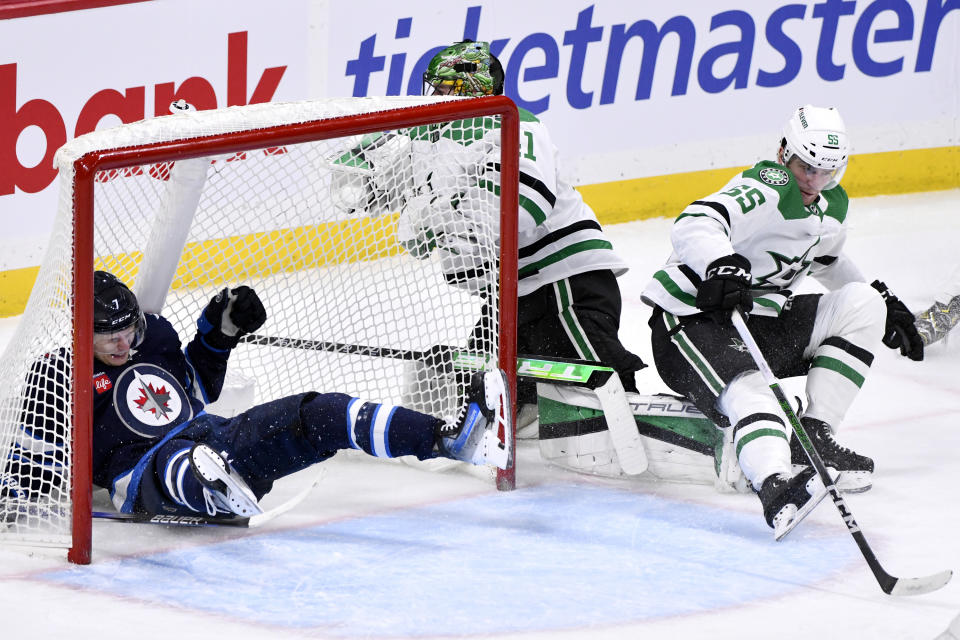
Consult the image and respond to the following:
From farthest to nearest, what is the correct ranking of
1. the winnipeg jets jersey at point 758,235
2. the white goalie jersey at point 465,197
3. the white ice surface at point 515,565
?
1. the white goalie jersey at point 465,197
2. the winnipeg jets jersey at point 758,235
3. the white ice surface at point 515,565

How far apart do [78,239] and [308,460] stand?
2.07 ft

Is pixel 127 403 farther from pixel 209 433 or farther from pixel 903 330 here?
pixel 903 330

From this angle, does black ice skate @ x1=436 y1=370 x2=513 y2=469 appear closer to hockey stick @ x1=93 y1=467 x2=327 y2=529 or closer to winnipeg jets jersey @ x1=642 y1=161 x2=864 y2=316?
hockey stick @ x1=93 y1=467 x2=327 y2=529

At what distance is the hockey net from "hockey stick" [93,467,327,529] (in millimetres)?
112

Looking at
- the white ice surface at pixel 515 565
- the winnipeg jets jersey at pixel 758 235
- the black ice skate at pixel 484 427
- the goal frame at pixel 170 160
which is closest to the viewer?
the white ice surface at pixel 515 565

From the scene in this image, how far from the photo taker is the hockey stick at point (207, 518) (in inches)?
118

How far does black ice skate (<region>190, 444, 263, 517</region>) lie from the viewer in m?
2.80

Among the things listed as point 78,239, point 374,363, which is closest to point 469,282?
point 374,363

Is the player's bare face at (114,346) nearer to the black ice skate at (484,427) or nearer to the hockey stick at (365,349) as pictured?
the hockey stick at (365,349)

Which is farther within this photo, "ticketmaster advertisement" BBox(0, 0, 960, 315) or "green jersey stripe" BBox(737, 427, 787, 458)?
"ticketmaster advertisement" BBox(0, 0, 960, 315)

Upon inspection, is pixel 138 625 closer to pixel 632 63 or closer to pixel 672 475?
pixel 672 475

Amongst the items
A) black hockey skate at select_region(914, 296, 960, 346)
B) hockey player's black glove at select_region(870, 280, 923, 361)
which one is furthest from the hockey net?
black hockey skate at select_region(914, 296, 960, 346)

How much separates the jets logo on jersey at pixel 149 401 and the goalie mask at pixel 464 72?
95 centimetres

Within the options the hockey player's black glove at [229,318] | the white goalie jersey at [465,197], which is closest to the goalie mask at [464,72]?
the white goalie jersey at [465,197]
